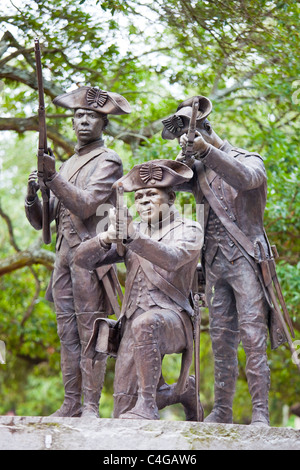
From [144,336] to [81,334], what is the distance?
4.11 ft

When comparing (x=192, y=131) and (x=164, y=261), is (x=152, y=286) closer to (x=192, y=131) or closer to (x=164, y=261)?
(x=164, y=261)

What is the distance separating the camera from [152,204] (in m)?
6.85

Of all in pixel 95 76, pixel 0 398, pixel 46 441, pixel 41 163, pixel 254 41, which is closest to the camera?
pixel 46 441

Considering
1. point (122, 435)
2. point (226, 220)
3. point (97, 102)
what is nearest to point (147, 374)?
point (122, 435)

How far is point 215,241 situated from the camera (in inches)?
291

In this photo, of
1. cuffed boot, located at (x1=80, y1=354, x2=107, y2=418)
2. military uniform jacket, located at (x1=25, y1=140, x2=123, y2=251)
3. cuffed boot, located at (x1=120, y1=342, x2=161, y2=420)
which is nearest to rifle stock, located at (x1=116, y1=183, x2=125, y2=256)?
cuffed boot, located at (x1=120, y1=342, x2=161, y2=420)

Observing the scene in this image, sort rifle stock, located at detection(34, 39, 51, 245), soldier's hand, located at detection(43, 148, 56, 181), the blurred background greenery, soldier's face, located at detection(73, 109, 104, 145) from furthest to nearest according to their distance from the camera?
the blurred background greenery, soldier's face, located at detection(73, 109, 104, 145), soldier's hand, located at detection(43, 148, 56, 181), rifle stock, located at detection(34, 39, 51, 245)

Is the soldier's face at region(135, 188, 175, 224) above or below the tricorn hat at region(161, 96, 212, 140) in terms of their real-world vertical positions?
below

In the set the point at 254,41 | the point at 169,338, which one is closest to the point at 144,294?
the point at 169,338

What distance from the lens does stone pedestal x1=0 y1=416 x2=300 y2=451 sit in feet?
19.3

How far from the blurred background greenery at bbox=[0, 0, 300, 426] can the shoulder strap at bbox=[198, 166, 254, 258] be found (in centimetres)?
360

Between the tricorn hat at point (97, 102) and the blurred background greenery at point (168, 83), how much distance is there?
2778mm

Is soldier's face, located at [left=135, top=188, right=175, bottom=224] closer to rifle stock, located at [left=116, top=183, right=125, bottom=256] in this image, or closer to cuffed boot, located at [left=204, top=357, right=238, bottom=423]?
rifle stock, located at [left=116, top=183, right=125, bottom=256]

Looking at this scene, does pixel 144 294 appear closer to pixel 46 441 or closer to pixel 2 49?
pixel 46 441
